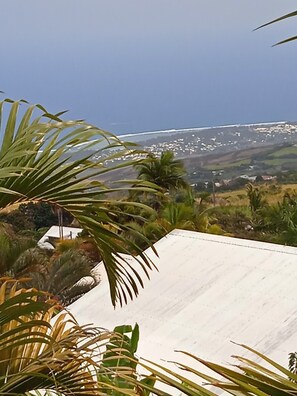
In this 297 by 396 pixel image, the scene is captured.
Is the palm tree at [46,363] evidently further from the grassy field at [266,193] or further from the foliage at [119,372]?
the grassy field at [266,193]

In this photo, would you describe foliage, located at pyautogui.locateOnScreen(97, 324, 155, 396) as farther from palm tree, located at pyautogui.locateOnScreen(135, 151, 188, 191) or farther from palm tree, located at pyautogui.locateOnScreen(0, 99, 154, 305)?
palm tree, located at pyautogui.locateOnScreen(135, 151, 188, 191)

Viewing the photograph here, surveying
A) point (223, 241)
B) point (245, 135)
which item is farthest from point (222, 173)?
point (223, 241)

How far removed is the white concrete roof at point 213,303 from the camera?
778cm

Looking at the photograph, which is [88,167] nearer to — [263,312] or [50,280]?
[263,312]

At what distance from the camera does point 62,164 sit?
2.04 meters

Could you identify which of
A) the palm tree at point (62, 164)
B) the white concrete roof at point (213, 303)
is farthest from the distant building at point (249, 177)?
the palm tree at point (62, 164)

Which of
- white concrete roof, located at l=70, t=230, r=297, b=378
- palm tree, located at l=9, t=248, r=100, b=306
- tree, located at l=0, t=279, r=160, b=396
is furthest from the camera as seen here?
palm tree, located at l=9, t=248, r=100, b=306

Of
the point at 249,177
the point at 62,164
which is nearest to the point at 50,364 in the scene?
the point at 62,164

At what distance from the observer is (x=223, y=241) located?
11102mm

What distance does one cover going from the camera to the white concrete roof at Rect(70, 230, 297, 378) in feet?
25.5

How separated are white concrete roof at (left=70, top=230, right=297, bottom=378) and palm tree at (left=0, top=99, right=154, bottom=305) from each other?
212 inches

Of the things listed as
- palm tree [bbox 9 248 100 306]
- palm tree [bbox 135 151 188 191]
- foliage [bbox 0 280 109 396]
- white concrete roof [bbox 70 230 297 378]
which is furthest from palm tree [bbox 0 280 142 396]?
palm tree [bbox 135 151 188 191]

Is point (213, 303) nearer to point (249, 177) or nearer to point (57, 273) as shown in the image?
point (57, 273)

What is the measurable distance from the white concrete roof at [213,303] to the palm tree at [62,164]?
5390 millimetres
